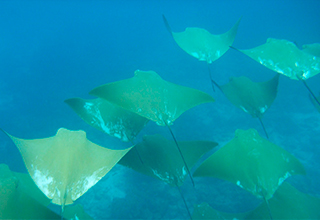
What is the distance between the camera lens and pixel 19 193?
1.72m

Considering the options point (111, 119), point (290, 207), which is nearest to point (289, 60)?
point (290, 207)

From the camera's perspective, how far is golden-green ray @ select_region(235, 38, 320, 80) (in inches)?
106

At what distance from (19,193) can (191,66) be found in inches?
262

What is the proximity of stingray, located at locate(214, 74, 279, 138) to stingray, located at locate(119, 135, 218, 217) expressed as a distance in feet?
2.74

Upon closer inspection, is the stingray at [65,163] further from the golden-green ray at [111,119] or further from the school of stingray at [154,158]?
the golden-green ray at [111,119]

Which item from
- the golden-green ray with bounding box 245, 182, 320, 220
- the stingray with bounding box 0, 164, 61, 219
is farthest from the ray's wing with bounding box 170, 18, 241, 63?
the stingray with bounding box 0, 164, 61, 219

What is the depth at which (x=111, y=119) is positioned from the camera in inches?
107

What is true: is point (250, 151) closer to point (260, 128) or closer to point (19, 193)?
point (19, 193)

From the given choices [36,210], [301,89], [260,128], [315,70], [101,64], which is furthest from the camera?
[101,64]

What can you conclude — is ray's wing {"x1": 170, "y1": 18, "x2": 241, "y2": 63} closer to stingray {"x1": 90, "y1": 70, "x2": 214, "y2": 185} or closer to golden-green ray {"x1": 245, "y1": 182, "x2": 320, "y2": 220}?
stingray {"x1": 90, "y1": 70, "x2": 214, "y2": 185}

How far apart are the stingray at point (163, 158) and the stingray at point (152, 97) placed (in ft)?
1.66

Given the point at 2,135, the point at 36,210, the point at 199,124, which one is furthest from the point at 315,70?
the point at 2,135

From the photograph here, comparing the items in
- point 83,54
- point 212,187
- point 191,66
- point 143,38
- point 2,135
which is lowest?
point 212,187

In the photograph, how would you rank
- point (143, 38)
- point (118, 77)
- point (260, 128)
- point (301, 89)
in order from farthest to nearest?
point (143, 38), point (118, 77), point (301, 89), point (260, 128)
